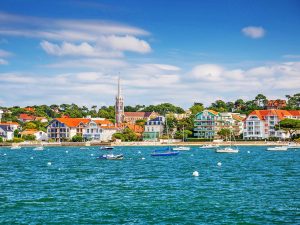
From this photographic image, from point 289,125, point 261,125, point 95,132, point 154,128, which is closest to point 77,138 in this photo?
point 95,132

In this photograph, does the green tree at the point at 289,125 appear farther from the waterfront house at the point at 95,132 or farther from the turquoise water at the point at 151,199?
the turquoise water at the point at 151,199

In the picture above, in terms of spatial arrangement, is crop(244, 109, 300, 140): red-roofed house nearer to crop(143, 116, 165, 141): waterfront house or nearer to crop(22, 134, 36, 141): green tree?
crop(143, 116, 165, 141): waterfront house

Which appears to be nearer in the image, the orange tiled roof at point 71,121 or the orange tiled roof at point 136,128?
the orange tiled roof at point 71,121

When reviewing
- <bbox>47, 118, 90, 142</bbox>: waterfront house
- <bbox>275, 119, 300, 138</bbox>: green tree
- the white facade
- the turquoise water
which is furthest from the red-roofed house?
the turquoise water

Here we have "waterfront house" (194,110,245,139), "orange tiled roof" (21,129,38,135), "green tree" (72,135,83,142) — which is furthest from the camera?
"orange tiled roof" (21,129,38,135)

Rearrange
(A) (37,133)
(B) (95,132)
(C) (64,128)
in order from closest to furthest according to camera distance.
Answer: (C) (64,128) → (B) (95,132) → (A) (37,133)

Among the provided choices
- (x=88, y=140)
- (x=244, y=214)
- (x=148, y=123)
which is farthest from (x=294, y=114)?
(x=244, y=214)

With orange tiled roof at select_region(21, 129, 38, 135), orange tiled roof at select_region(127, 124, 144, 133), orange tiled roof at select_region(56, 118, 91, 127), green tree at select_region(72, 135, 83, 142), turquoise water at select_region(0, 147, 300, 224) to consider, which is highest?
orange tiled roof at select_region(56, 118, 91, 127)

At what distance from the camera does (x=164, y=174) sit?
55.6 metres

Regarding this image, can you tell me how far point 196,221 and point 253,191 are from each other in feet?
40.3

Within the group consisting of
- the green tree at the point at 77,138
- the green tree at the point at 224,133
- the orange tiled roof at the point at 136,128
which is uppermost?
the orange tiled roof at the point at 136,128

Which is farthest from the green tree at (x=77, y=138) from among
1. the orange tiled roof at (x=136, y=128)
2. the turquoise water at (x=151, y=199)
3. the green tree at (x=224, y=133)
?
the turquoise water at (x=151, y=199)

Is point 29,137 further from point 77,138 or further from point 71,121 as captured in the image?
point 77,138

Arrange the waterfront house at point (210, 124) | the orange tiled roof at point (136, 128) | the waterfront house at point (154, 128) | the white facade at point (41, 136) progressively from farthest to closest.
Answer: the orange tiled roof at point (136, 128), the waterfront house at point (154, 128), the white facade at point (41, 136), the waterfront house at point (210, 124)
